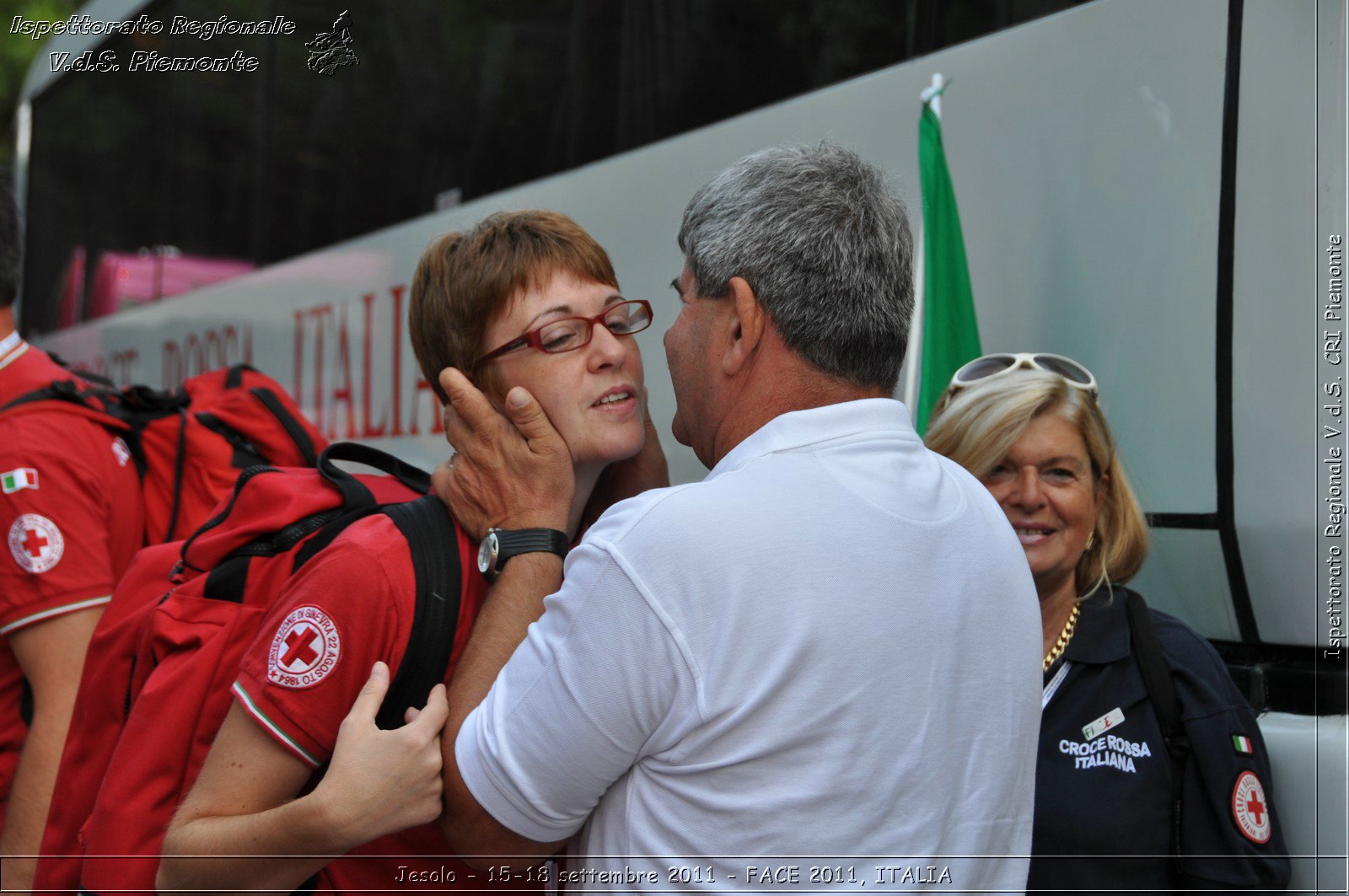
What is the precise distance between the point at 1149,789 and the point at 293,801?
4.86ft

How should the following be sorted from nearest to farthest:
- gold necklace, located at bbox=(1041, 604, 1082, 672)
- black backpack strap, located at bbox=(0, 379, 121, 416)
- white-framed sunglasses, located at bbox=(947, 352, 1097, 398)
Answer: gold necklace, located at bbox=(1041, 604, 1082, 672)
white-framed sunglasses, located at bbox=(947, 352, 1097, 398)
black backpack strap, located at bbox=(0, 379, 121, 416)

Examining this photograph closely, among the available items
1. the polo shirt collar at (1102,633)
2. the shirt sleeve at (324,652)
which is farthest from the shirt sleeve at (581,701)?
the polo shirt collar at (1102,633)

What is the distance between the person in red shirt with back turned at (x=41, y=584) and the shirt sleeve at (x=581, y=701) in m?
1.56

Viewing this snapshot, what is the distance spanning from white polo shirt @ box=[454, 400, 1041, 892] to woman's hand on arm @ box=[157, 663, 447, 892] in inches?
3.2

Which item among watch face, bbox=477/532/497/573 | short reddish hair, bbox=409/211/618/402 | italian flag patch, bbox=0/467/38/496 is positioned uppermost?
short reddish hair, bbox=409/211/618/402

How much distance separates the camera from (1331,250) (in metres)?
2.10

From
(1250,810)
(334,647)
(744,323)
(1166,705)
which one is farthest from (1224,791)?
(334,647)

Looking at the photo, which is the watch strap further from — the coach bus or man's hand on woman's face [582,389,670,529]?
the coach bus

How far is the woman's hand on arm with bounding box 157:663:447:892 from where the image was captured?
5.08 ft

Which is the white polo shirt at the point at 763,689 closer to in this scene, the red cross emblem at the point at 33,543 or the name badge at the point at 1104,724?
the name badge at the point at 1104,724

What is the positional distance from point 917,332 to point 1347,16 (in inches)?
39.0

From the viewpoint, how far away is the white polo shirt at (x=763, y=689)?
4.61 ft

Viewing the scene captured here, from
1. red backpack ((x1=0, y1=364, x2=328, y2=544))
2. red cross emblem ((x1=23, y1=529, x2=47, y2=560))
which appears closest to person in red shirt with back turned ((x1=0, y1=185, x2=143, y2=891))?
red cross emblem ((x1=23, y1=529, x2=47, y2=560))

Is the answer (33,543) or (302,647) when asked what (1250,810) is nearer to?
(302,647)
